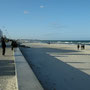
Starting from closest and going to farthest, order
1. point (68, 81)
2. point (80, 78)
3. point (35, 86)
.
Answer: point (35, 86) < point (68, 81) < point (80, 78)

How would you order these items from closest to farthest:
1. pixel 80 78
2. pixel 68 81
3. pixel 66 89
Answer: pixel 66 89, pixel 68 81, pixel 80 78

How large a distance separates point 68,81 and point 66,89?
1.15 metres

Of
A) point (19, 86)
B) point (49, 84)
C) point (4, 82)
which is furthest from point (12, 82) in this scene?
point (19, 86)

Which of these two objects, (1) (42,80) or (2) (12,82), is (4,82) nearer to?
(2) (12,82)

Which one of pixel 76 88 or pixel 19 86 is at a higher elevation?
pixel 19 86

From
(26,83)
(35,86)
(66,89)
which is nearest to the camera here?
(35,86)

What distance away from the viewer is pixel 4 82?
745 cm

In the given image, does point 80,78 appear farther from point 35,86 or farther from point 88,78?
point 35,86

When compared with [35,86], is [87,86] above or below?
below

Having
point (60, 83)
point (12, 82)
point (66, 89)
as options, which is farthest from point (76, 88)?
point (12, 82)

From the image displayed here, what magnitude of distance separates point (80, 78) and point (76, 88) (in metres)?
1.68

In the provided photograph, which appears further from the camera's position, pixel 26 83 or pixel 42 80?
pixel 42 80

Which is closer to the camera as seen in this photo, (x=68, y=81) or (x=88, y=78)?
(x=68, y=81)

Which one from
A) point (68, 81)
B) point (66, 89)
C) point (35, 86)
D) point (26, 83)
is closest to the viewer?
point (35, 86)
